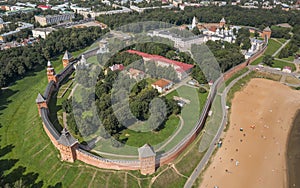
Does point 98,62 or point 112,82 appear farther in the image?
point 98,62

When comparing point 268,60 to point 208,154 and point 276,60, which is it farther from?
point 208,154

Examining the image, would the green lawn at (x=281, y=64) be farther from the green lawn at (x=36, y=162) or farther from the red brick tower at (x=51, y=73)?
the red brick tower at (x=51, y=73)

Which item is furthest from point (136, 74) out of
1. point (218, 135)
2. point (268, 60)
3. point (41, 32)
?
point (41, 32)

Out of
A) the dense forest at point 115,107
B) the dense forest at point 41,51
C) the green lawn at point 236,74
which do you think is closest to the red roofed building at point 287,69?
the green lawn at point 236,74

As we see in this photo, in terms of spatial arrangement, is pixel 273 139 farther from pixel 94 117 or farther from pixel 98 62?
pixel 98 62

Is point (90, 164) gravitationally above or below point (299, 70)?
below

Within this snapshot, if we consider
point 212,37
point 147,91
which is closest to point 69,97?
point 147,91
